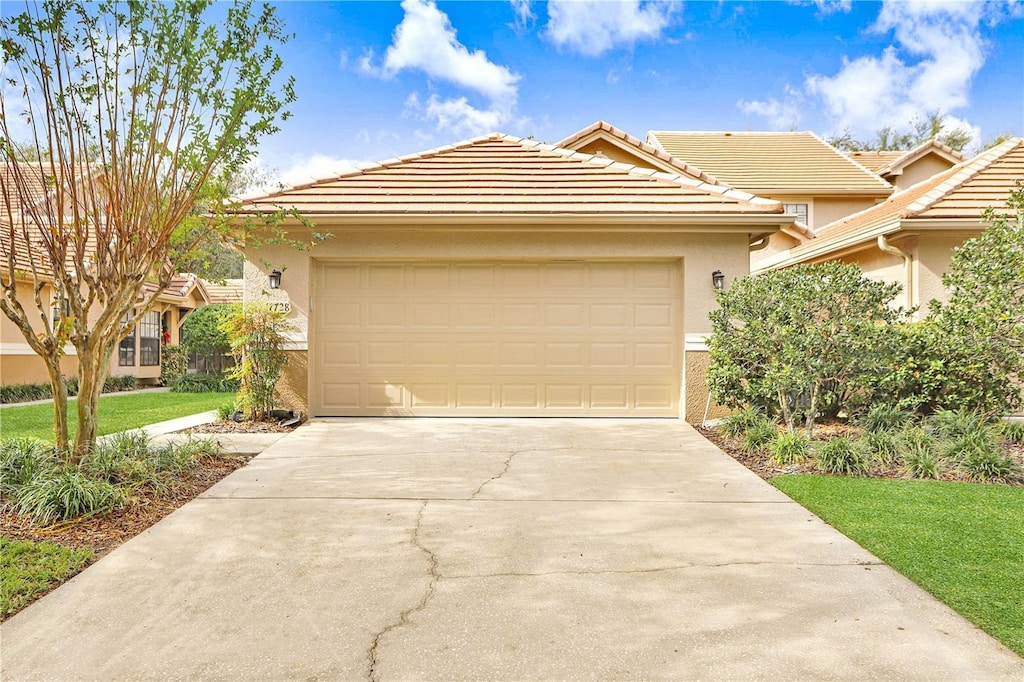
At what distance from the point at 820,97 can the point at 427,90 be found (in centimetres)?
2045

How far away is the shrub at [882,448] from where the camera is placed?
6020 millimetres

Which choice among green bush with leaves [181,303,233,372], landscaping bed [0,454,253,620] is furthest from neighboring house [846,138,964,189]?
landscaping bed [0,454,253,620]

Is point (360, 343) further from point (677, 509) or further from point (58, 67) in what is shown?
point (677, 509)

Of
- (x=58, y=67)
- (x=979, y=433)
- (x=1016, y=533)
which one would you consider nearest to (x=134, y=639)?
(x=58, y=67)

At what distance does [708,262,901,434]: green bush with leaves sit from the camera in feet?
20.8

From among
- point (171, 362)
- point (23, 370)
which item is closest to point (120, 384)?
point (171, 362)

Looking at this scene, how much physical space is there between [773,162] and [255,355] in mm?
16116

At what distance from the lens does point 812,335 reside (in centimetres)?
629

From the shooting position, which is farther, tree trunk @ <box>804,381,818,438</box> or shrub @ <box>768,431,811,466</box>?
tree trunk @ <box>804,381,818,438</box>

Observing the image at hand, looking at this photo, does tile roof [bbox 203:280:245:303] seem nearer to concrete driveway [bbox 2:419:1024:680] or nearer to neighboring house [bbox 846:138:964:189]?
concrete driveway [bbox 2:419:1024:680]

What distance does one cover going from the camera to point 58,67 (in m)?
4.84

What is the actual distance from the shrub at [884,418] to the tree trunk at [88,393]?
25.3 ft

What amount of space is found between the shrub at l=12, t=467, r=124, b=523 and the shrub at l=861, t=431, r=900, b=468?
265 inches

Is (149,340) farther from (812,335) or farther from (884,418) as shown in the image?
(884,418)
